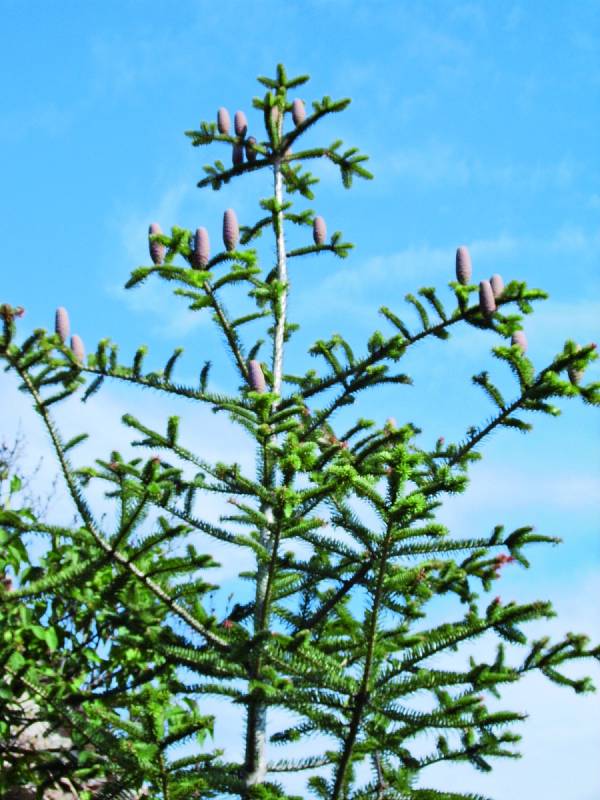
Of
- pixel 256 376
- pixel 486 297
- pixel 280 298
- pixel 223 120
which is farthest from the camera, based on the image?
pixel 223 120

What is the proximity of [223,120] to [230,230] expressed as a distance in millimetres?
2551

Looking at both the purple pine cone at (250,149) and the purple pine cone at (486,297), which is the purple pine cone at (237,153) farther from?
the purple pine cone at (486,297)

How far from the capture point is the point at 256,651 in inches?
198

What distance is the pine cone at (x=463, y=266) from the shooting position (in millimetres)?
6434

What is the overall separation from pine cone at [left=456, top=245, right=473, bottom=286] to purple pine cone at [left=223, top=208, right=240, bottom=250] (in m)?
1.60

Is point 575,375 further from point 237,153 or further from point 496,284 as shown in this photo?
point 237,153

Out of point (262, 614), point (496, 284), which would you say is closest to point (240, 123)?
point (496, 284)

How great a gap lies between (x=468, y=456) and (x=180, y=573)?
100 inches

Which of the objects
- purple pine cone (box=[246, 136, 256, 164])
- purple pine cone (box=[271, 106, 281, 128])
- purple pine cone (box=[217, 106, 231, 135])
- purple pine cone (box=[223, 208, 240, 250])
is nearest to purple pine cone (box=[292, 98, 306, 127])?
purple pine cone (box=[271, 106, 281, 128])

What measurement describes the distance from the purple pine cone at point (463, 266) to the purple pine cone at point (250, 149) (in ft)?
9.96

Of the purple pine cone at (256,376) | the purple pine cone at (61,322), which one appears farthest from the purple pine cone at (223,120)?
the purple pine cone at (256,376)

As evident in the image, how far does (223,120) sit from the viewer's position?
845 cm

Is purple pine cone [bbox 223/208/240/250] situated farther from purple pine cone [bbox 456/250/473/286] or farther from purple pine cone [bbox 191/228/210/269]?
purple pine cone [bbox 456/250/473/286]

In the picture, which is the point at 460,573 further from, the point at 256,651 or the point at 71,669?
the point at 71,669
